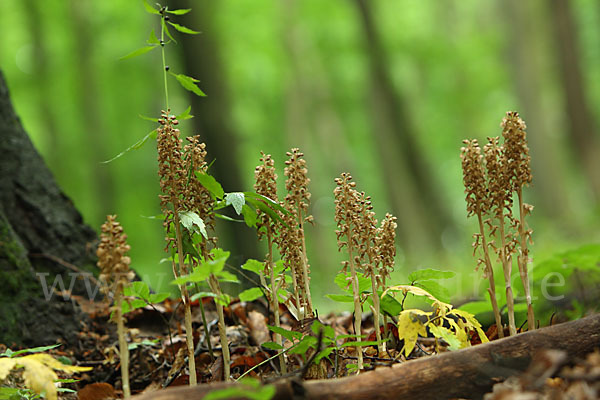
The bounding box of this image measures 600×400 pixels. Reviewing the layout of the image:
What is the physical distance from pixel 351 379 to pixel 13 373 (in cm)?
154

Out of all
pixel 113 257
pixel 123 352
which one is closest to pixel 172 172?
pixel 113 257

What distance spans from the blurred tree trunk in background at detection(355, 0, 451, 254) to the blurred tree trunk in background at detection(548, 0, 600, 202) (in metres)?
3.41

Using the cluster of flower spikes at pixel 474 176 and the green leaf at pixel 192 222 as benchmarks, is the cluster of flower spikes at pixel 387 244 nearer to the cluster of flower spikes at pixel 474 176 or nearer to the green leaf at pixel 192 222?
the cluster of flower spikes at pixel 474 176

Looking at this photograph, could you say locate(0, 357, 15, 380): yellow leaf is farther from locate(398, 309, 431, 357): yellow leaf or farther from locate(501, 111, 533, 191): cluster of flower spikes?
locate(501, 111, 533, 191): cluster of flower spikes

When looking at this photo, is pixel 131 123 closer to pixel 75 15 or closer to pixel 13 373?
pixel 75 15

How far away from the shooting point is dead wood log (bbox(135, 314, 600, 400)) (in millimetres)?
1439

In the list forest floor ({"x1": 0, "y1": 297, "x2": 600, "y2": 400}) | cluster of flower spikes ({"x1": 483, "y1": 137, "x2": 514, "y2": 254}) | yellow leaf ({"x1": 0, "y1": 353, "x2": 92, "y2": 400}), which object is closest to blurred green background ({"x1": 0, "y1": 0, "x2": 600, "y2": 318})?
forest floor ({"x1": 0, "y1": 297, "x2": 600, "y2": 400})

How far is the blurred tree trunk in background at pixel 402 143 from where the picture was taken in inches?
481

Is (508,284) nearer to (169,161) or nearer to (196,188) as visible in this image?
(196,188)

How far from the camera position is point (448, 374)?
1605 millimetres

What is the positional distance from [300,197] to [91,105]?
16.8 metres

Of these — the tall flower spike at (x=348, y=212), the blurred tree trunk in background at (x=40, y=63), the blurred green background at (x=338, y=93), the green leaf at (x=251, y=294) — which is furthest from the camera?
the blurred tree trunk in background at (x=40, y=63)

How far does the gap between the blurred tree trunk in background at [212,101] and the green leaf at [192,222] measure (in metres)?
4.52

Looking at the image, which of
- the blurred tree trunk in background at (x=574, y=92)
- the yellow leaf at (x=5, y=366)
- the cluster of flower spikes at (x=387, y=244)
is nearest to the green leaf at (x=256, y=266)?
the cluster of flower spikes at (x=387, y=244)
